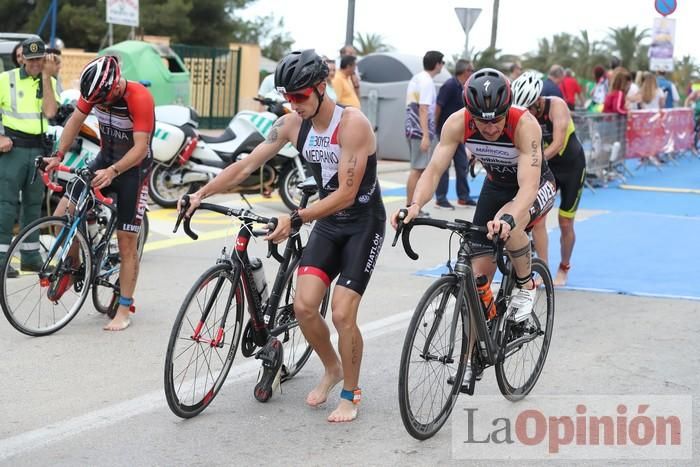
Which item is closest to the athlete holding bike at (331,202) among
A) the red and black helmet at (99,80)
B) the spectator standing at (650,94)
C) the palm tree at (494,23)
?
the red and black helmet at (99,80)

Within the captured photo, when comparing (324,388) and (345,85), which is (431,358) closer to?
(324,388)

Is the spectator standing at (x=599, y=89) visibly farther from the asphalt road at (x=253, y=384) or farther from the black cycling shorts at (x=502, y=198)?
the black cycling shorts at (x=502, y=198)

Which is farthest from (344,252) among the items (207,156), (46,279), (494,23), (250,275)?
(494,23)

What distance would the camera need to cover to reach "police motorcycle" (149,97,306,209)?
42.8 ft

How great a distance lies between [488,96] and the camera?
5578 mm

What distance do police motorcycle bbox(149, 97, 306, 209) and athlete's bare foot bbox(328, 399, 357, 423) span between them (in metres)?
7.25

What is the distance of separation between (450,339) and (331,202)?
3.00ft

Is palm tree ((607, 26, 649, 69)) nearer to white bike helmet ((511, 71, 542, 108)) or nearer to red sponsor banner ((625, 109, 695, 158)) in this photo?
red sponsor banner ((625, 109, 695, 158))

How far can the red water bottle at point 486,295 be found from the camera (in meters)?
5.61

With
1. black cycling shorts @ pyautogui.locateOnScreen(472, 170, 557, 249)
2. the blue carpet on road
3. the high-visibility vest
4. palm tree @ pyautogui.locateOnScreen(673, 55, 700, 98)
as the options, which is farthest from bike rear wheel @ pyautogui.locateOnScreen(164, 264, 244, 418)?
palm tree @ pyautogui.locateOnScreen(673, 55, 700, 98)

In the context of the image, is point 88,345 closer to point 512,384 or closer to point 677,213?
point 512,384

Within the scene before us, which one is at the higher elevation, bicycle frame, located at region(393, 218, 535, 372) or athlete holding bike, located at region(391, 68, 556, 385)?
athlete holding bike, located at region(391, 68, 556, 385)

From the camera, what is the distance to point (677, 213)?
15.3 m

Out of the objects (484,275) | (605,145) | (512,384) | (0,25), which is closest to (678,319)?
(512,384)
